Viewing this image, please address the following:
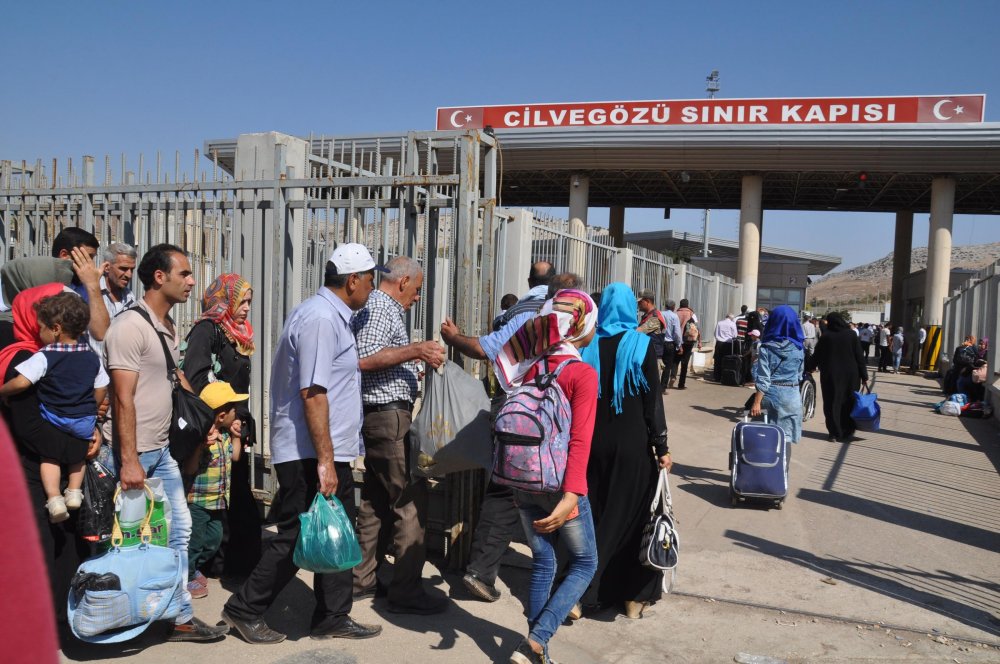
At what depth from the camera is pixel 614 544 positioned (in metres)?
4.80

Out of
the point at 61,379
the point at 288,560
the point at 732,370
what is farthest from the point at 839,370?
the point at 61,379

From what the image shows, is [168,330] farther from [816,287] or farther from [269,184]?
[816,287]

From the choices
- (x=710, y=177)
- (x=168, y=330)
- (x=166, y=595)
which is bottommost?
(x=166, y=595)

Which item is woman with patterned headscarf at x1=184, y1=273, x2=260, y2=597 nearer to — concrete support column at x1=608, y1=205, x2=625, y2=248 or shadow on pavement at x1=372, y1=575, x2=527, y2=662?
shadow on pavement at x1=372, y1=575, x2=527, y2=662

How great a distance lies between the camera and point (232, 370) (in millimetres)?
4777

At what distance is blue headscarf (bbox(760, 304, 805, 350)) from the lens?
8.11 meters

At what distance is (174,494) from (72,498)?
0.47 m

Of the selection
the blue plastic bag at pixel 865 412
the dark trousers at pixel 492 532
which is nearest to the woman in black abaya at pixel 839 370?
the blue plastic bag at pixel 865 412

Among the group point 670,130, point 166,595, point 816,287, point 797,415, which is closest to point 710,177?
point 670,130

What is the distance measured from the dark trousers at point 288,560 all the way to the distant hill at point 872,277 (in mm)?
110192

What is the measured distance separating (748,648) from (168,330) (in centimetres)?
351

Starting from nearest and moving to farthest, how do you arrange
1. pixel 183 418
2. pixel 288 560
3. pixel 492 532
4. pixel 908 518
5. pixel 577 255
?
pixel 288 560
pixel 183 418
pixel 492 532
pixel 908 518
pixel 577 255

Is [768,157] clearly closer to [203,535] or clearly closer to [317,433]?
[203,535]

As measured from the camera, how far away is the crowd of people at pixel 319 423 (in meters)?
3.86
